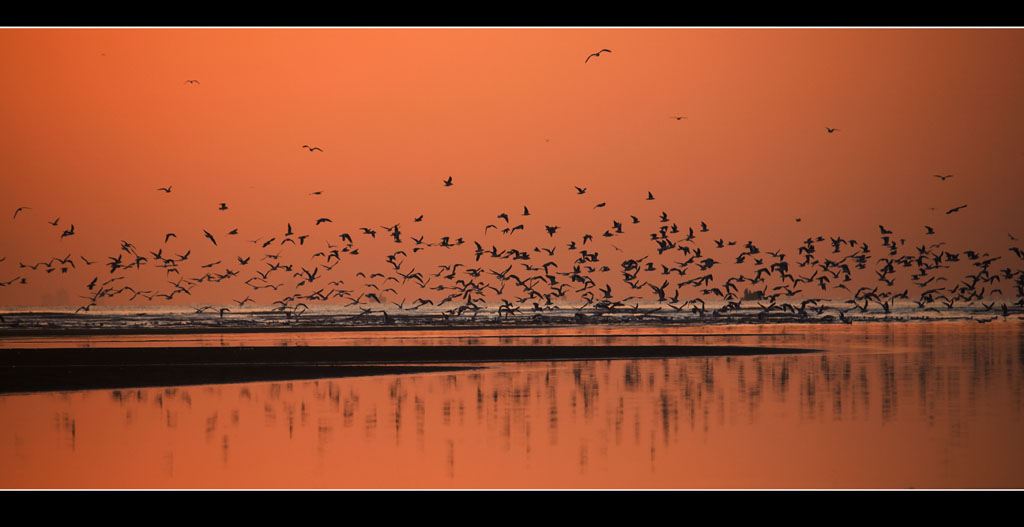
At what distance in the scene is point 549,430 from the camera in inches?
953

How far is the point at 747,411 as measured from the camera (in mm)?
27344

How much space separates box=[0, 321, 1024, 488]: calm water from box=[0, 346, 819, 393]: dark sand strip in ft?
10.2

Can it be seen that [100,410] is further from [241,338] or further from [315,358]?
[241,338]

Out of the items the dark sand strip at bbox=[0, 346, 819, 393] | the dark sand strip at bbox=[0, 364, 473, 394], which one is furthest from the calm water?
the dark sand strip at bbox=[0, 346, 819, 393]

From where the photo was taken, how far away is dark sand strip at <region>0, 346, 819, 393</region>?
37.3 meters

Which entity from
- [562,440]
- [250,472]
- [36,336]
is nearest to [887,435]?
[562,440]

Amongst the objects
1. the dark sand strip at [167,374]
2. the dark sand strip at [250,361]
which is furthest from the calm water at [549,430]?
the dark sand strip at [250,361]

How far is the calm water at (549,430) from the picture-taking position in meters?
19.6

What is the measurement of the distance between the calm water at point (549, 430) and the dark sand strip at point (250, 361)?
3110mm

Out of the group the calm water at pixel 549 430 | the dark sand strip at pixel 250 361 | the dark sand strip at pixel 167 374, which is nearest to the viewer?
the calm water at pixel 549 430

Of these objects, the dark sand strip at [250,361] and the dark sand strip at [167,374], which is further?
the dark sand strip at [250,361]

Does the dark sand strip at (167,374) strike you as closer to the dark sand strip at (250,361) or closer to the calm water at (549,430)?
the dark sand strip at (250,361)

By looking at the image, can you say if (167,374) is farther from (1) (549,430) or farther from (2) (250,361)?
(1) (549,430)

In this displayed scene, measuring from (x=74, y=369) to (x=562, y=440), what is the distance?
24167 mm
